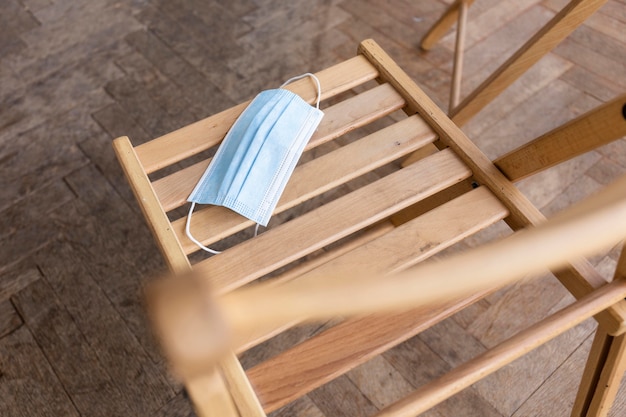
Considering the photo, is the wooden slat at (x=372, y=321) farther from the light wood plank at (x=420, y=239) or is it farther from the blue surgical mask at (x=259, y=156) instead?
the blue surgical mask at (x=259, y=156)

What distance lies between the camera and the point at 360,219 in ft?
2.98

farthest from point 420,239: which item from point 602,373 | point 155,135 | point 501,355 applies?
point 155,135

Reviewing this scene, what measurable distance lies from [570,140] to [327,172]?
369 millimetres

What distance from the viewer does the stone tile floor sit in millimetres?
1205

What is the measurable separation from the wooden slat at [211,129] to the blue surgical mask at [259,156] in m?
0.02

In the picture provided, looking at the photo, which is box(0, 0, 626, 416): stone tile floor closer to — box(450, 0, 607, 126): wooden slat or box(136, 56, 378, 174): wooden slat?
box(450, 0, 607, 126): wooden slat

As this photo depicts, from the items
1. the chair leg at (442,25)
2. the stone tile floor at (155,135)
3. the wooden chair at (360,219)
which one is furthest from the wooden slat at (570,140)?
the chair leg at (442,25)

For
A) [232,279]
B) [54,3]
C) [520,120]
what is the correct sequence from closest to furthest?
[232,279], [520,120], [54,3]

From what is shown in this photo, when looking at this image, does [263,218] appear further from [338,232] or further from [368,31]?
[368,31]

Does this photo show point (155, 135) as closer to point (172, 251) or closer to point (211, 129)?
point (211, 129)

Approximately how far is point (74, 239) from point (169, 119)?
448 millimetres

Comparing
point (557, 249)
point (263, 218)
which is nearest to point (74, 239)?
point (263, 218)

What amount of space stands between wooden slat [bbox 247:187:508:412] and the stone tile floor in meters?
0.43

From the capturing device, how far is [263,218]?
0.92 m
